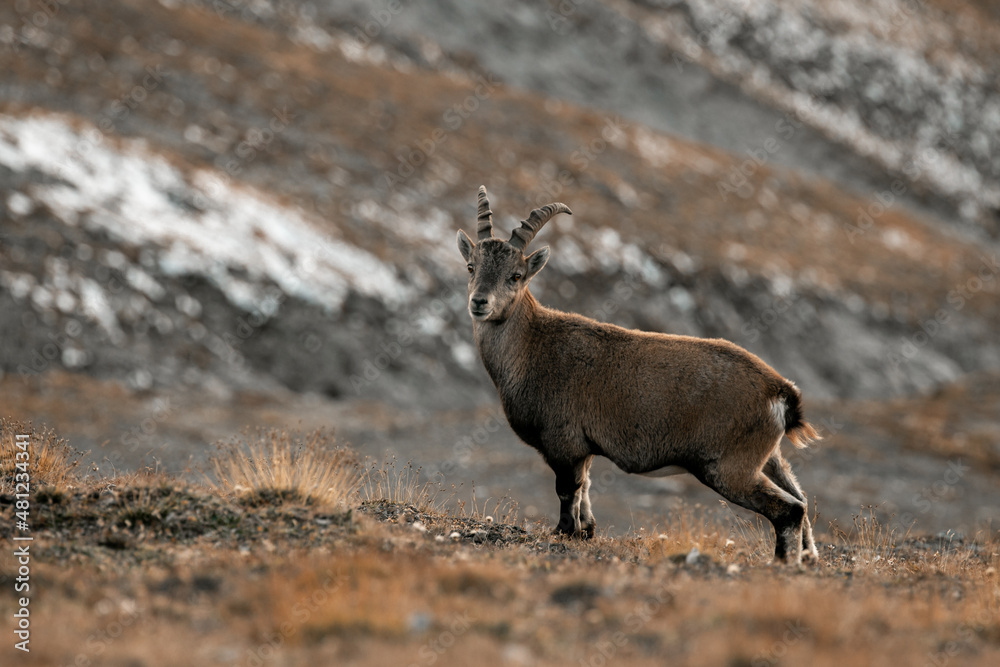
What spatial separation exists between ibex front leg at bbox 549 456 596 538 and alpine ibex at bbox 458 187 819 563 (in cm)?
1

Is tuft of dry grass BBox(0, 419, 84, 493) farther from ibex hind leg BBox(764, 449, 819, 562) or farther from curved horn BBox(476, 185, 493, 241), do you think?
ibex hind leg BBox(764, 449, 819, 562)

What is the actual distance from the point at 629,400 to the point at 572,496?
4.35 ft

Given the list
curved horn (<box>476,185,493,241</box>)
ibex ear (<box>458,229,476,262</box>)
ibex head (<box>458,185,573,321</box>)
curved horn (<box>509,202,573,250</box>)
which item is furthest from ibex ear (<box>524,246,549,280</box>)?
ibex ear (<box>458,229,476,262</box>)

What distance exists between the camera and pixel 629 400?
8.99 m

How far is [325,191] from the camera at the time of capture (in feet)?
106

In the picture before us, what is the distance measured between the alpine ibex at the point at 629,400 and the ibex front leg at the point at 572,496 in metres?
0.01

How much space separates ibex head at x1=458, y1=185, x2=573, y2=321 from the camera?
9656 mm

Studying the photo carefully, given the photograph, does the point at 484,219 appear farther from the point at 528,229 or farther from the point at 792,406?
the point at 792,406

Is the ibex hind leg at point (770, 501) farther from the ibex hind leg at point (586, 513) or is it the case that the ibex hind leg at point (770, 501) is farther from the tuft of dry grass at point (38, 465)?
the tuft of dry grass at point (38, 465)

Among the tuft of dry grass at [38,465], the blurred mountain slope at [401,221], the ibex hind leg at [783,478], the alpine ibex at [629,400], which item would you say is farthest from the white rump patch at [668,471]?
the blurred mountain slope at [401,221]

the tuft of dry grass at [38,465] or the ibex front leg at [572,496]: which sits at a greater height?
the ibex front leg at [572,496]

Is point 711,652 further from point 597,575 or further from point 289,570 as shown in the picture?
point 289,570

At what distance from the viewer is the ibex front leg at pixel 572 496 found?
9336 mm

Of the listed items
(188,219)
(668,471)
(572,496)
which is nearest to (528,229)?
(572,496)
